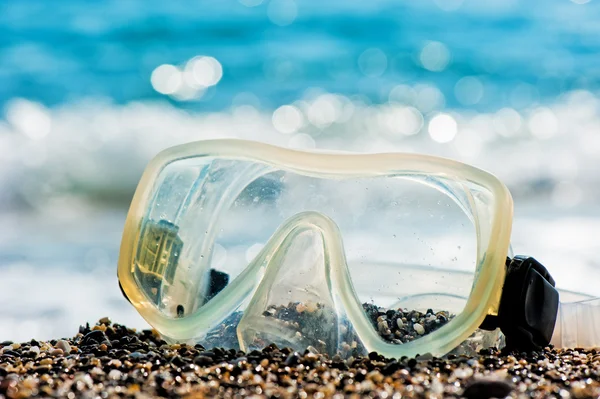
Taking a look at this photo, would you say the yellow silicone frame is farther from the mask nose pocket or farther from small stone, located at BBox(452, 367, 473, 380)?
small stone, located at BBox(452, 367, 473, 380)

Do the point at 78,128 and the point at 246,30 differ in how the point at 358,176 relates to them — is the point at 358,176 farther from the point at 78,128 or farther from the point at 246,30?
the point at 246,30

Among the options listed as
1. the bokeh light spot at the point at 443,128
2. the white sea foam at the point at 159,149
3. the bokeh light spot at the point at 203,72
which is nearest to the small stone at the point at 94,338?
the white sea foam at the point at 159,149

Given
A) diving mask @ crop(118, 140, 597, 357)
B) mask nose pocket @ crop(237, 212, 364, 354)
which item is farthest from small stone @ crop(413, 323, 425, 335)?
mask nose pocket @ crop(237, 212, 364, 354)

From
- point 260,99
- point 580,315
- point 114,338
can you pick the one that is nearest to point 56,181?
point 260,99

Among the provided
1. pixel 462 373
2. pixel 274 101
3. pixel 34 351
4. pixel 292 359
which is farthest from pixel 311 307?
pixel 274 101

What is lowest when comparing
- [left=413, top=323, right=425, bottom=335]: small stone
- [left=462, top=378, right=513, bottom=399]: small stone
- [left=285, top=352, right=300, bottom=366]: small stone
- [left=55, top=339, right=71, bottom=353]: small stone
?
[left=462, top=378, right=513, bottom=399]: small stone

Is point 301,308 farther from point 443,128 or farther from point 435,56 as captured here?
point 435,56
